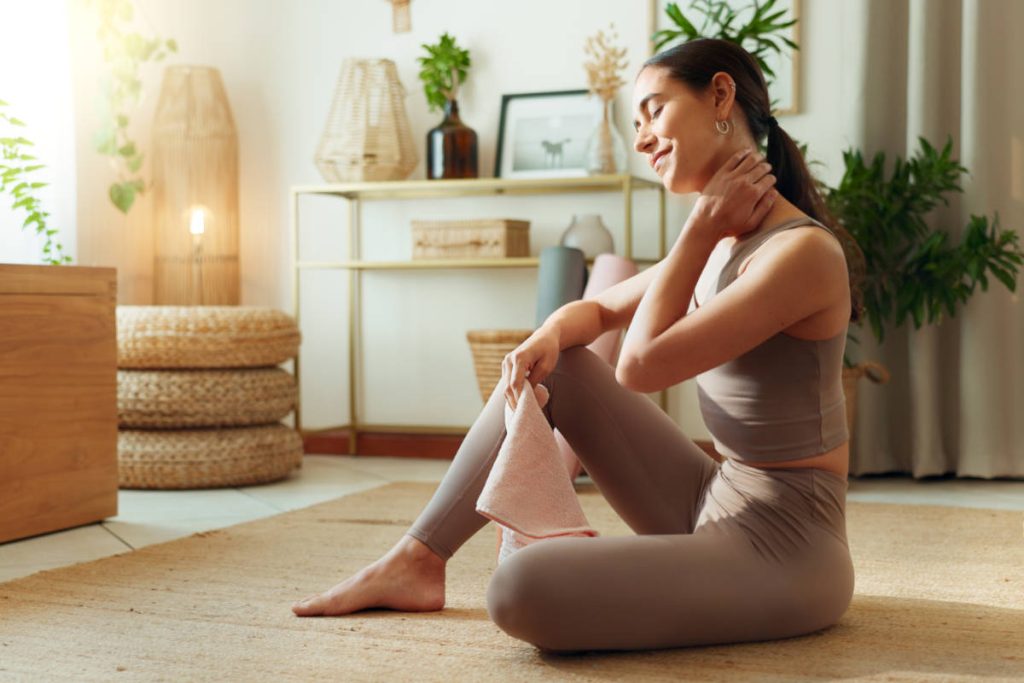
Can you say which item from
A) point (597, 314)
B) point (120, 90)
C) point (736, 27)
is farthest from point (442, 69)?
point (597, 314)

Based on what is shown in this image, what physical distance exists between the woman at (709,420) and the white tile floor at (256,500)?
1.04 meters

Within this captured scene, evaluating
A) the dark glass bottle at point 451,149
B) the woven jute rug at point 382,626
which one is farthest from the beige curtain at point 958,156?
the dark glass bottle at point 451,149

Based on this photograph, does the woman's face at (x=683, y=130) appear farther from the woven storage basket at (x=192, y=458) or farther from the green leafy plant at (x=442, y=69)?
the green leafy plant at (x=442, y=69)

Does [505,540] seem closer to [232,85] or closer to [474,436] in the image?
[474,436]

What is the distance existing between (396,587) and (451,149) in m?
2.35

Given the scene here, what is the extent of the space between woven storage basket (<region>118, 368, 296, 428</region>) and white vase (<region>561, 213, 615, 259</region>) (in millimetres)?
1056

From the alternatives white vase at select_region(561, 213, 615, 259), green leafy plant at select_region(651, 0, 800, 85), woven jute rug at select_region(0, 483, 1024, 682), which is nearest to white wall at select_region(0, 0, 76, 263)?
woven jute rug at select_region(0, 483, 1024, 682)

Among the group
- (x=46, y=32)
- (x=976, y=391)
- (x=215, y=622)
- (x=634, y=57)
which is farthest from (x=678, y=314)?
(x=46, y=32)

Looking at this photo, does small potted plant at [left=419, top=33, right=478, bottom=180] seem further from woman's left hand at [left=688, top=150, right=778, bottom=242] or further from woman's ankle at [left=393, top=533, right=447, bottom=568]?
woman's left hand at [left=688, top=150, right=778, bottom=242]

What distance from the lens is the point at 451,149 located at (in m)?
3.98

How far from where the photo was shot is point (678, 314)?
63.2 inches

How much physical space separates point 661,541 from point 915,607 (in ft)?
2.05

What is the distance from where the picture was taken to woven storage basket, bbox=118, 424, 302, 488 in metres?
3.44

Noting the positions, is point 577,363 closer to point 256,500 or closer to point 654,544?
point 654,544
